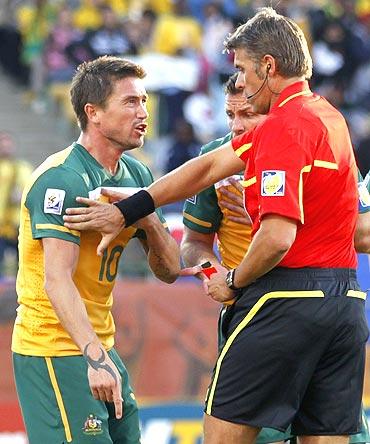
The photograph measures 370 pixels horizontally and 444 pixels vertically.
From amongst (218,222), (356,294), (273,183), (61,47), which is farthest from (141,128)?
(61,47)

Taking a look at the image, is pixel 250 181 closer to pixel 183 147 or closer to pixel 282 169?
pixel 282 169

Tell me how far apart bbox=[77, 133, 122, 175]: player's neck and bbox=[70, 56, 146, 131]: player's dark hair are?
8 cm

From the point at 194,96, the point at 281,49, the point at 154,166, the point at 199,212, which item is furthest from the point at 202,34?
the point at 281,49

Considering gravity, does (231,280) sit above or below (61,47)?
below

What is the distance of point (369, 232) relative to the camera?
5820 millimetres

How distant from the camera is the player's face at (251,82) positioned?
206 inches

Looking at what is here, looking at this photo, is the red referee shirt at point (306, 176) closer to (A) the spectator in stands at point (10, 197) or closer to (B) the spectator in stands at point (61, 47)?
(A) the spectator in stands at point (10, 197)

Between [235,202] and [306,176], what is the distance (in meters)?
1.24

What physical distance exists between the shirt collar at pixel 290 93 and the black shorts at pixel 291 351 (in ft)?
2.36

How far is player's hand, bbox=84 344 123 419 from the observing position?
526 centimetres

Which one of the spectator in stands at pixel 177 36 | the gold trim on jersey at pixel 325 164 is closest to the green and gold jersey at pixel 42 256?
the gold trim on jersey at pixel 325 164

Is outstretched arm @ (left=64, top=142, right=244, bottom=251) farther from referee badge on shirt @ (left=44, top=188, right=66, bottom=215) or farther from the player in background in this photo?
the player in background

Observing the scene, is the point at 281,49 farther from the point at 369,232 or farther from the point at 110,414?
the point at 110,414

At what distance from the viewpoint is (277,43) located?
5172 mm
